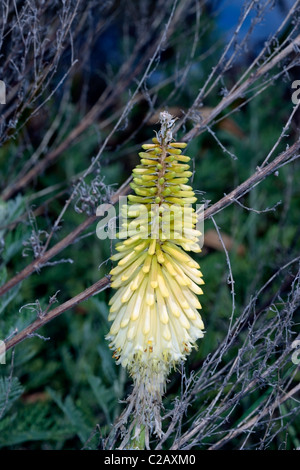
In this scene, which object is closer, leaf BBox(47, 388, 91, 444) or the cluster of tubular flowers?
the cluster of tubular flowers

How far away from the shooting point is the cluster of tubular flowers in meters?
1.49

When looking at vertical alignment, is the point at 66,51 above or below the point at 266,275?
above

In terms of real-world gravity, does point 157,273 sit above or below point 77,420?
above

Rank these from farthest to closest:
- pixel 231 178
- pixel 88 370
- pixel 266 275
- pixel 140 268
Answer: pixel 231 178 → pixel 266 275 → pixel 88 370 → pixel 140 268

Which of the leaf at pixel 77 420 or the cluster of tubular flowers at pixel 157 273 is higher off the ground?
the cluster of tubular flowers at pixel 157 273

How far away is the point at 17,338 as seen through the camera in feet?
5.32

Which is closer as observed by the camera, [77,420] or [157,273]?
[157,273]

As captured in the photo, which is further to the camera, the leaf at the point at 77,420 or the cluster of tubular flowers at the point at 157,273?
the leaf at the point at 77,420

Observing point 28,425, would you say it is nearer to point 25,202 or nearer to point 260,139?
point 25,202

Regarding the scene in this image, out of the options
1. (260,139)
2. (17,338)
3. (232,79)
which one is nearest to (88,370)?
(17,338)

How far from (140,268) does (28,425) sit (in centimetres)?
112

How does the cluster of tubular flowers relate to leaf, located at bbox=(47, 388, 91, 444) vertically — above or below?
above

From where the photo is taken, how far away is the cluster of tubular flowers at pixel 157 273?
149 cm

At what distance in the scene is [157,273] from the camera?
5.09 ft
